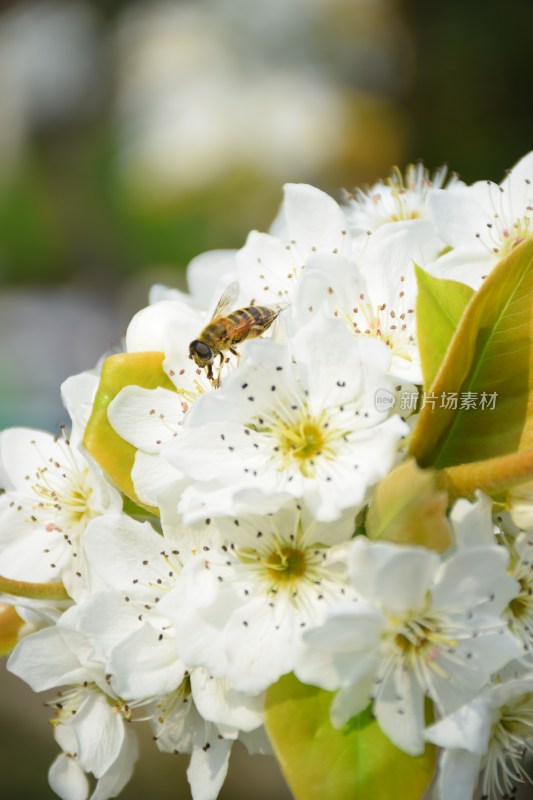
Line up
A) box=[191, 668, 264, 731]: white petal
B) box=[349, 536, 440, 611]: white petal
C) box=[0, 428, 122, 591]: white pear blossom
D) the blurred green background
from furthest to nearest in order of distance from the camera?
the blurred green background, box=[0, 428, 122, 591]: white pear blossom, box=[191, 668, 264, 731]: white petal, box=[349, 536, 440, 611]: white petal

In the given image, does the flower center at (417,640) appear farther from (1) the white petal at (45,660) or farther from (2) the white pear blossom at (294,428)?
(1) the white petal at (45,660)

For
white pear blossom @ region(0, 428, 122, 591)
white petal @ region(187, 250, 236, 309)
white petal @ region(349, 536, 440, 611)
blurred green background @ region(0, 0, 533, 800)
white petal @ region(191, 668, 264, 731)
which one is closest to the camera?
white petal @ region(349, 536, 440, 611)

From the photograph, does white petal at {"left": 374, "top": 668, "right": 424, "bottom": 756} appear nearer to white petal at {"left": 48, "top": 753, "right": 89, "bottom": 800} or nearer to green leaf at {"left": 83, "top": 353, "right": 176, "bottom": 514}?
green leaf at {"left": 83, "top": 353, "right": 176, "bottom": 514}

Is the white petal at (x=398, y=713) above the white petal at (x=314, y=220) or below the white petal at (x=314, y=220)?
below

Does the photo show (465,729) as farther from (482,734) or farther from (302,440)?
(302,440)

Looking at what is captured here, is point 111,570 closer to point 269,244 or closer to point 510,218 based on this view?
point 269,244

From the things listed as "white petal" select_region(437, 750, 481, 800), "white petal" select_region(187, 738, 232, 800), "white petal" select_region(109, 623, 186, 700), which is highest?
"white petal" select_region(109, 623, 186, 700)

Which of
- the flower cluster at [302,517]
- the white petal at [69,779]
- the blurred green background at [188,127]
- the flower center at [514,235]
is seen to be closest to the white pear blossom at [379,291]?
the flower cluster at [302,517]

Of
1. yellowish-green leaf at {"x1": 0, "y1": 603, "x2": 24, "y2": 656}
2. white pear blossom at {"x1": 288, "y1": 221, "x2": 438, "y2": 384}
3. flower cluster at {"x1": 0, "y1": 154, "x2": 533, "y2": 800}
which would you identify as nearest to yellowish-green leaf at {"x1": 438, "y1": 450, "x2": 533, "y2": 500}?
flower cluster at {"x1": 0, "y1": 154, "x2": 533, "y2": 800}
